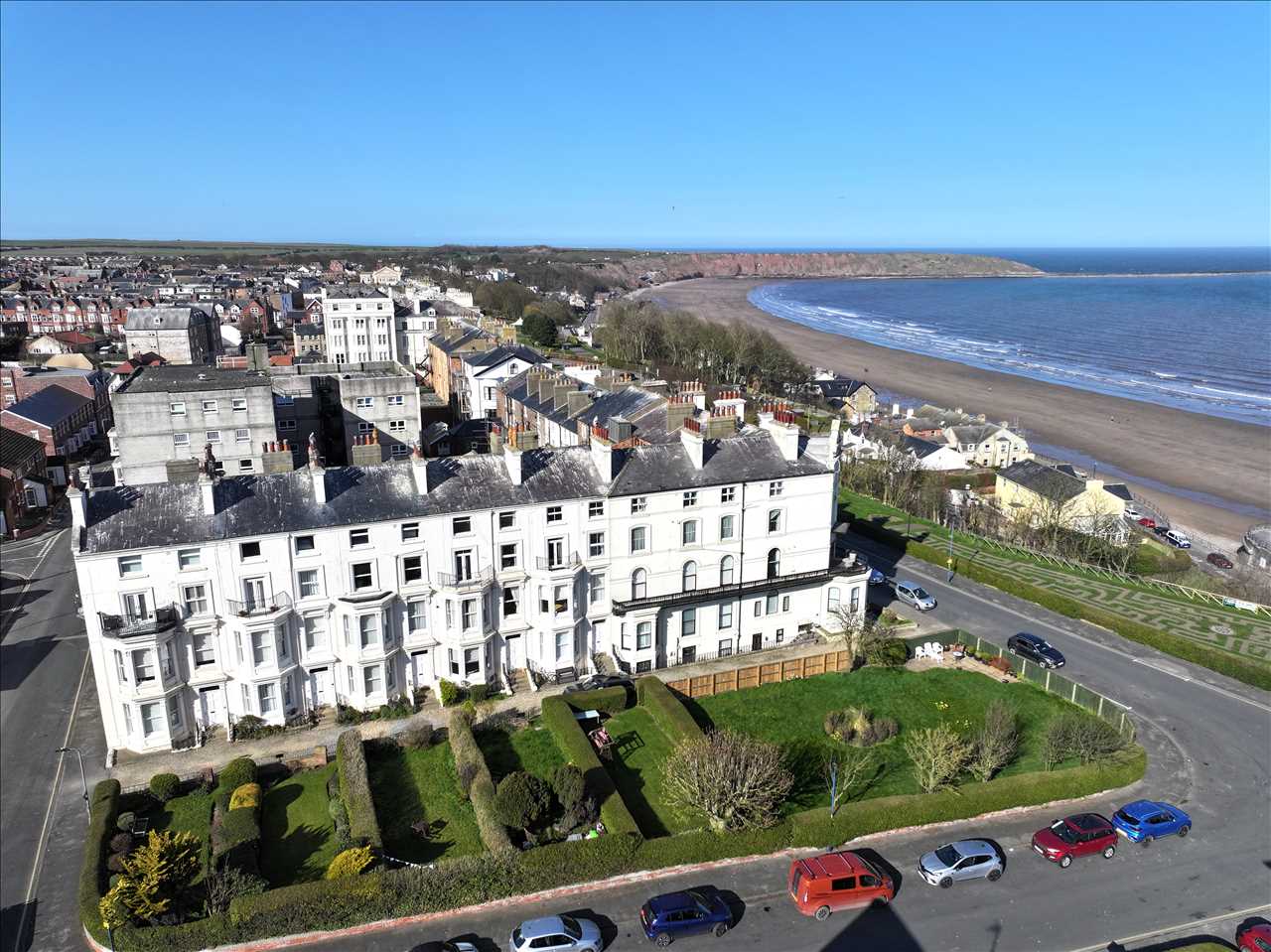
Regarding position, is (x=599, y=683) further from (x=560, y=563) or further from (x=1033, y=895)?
(x=1033, y=895)

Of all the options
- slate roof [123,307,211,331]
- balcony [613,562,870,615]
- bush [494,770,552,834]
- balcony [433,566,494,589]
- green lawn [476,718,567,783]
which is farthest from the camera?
slate roof [123,307,211,331]

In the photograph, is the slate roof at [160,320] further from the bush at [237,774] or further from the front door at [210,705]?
the bush at [237,774]

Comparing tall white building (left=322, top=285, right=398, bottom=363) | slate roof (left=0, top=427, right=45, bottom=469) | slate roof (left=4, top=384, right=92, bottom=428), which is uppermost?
tall white building (left=322, top=285, right=398, bottom=363)

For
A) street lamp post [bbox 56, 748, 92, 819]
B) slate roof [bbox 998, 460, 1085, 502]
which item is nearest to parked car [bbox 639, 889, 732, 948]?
street lamp post [bbox 56, 748, 92, 819]

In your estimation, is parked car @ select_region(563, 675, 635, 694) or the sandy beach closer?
parked car @ select_region(563, 675, 635, 694)

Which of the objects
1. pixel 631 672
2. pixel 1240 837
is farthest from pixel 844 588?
pixel 1240 837

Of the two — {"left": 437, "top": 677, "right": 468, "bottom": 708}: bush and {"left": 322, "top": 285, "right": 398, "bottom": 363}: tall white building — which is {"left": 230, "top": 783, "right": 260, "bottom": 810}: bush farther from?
{"left": 322, "top": 285, "right": 398, "bottom": 363}: tall white building
